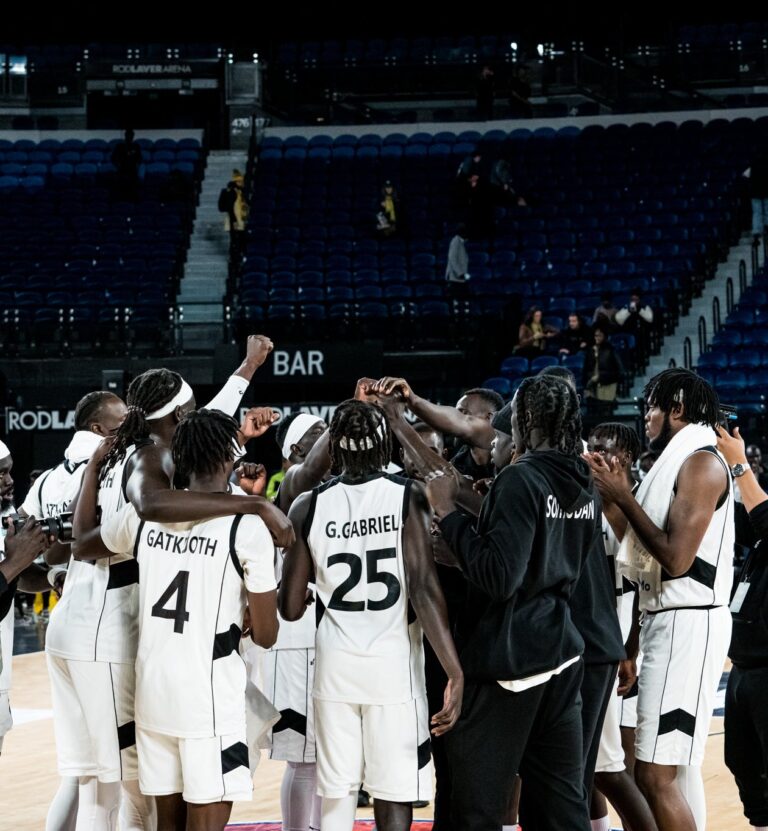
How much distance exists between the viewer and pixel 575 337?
16.1 metres

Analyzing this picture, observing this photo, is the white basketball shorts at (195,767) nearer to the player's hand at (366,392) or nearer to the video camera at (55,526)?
the video camera at (55,526)

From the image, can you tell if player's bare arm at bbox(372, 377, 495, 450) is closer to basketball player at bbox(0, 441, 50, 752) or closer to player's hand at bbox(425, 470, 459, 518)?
player's hand at bbox(425, 470, 459, 518)

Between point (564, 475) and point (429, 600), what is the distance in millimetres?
597

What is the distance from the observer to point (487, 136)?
2306cm

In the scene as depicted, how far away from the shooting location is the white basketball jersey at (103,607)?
424cm

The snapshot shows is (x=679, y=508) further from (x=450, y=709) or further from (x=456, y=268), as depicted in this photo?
(x=456, y=268)

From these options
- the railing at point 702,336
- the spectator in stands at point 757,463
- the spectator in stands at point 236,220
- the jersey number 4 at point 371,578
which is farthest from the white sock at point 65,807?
the spectator in stands at point 236,220

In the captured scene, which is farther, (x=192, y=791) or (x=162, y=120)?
(x=162, y=120)

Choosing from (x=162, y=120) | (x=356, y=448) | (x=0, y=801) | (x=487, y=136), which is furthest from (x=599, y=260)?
(x=356, y=448)

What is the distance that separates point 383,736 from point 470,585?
578 millimetres

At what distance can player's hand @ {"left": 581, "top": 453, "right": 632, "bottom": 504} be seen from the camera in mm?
4176

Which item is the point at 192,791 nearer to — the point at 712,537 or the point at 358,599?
the point at 358,599

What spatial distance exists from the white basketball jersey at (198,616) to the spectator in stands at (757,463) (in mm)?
8612

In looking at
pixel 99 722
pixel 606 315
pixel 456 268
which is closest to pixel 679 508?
pixel 99 722
